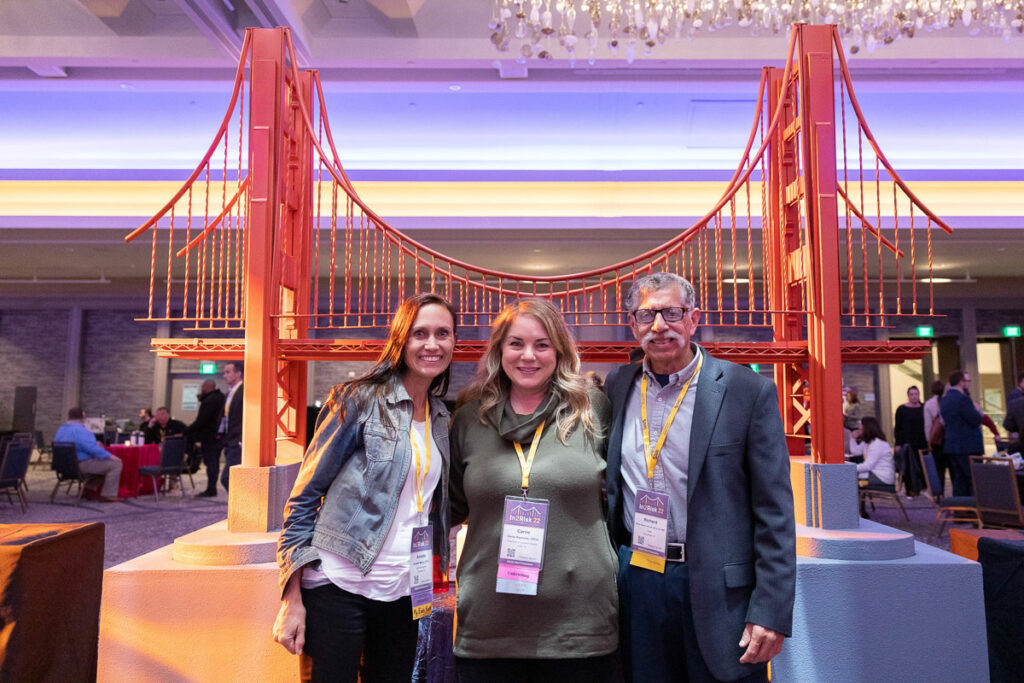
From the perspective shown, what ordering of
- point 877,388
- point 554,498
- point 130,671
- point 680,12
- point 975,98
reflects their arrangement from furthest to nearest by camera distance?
point 877,388 → point 975,98 → point 680,12 → point 130,671 → point 554,498

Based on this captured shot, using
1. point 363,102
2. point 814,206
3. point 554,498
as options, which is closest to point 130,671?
point 554,498

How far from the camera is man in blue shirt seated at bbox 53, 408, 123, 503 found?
291 inches

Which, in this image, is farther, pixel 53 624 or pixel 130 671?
pixel 130 671

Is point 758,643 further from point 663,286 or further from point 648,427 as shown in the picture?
point 663,286

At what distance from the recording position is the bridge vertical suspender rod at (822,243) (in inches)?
104

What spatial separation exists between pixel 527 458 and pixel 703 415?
394mm

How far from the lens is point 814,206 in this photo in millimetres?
2707

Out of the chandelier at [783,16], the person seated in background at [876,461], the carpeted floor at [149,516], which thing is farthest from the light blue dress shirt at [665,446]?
the person seated in background at [876,461]

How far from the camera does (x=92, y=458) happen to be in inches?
293

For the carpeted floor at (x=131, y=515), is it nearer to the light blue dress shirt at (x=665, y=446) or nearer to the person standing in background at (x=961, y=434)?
the light blue dress shirt at (x=665, y=446)

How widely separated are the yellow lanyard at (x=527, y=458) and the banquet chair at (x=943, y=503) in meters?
4.99

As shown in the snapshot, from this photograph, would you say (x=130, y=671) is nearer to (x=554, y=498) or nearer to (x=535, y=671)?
(x=535, y=671)

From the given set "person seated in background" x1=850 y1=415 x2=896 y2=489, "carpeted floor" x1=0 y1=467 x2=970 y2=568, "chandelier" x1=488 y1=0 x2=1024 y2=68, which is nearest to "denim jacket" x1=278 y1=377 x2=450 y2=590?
"chandelier" x1=488 y1=0 x2=1024 y2=68

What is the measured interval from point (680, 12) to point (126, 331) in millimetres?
11996
